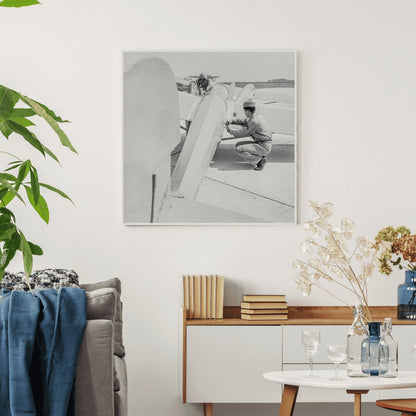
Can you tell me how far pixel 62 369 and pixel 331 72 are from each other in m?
2.53

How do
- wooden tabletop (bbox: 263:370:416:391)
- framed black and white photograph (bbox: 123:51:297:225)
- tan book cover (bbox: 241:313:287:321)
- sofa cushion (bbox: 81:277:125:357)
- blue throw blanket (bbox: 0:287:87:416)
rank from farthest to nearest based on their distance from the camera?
framed black and white photograph (bbox: 123:51:297:225), tan book cover (bbox: 241:313:287:321), sofa cushion (bbox: 81:277:125:357), wooden tabletop (bbox: 263:370:416:391), blue throw blanket (bbox: 0:287:87:416)

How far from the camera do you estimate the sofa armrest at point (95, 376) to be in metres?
2.29

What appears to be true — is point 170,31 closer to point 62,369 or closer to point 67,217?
point 67,217

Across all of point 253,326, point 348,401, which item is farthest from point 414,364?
point 253,326

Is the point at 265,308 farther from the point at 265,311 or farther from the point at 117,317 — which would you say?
the point at 117,317

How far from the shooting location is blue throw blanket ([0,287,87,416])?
7.17 feet

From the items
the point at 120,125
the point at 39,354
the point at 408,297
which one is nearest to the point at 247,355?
the point at 408,297

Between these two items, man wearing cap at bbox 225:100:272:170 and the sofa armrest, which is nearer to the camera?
the sofa armrest

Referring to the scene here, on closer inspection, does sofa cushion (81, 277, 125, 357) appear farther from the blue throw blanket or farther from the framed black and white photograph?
the blue throw blanket

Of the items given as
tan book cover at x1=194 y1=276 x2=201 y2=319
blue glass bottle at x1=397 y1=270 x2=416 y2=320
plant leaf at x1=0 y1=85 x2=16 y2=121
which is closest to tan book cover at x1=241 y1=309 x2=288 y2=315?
tan book cover at x1=194 y1=276 x2=201 y2=319

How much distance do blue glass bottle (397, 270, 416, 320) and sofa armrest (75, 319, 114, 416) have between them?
6.53 ft

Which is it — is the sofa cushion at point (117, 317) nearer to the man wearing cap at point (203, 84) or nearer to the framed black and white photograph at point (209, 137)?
the framed black and white photograph at point (209, 137)

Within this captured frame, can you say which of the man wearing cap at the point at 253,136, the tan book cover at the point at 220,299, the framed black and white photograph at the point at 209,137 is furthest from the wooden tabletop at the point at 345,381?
the man wearing cap at the point at 253,136

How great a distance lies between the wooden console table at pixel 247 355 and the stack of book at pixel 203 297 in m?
0.09
